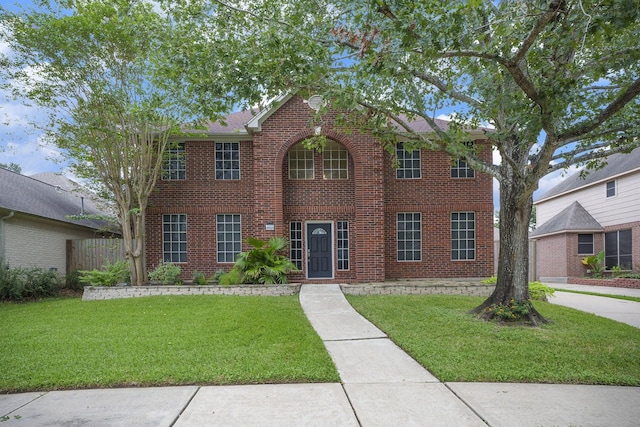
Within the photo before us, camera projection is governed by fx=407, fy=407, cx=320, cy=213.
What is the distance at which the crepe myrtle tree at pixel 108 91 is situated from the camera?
35.0 feet

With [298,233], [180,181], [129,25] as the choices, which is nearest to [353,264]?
[298,233]

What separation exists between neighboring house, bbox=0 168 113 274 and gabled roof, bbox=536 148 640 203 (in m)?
19.8

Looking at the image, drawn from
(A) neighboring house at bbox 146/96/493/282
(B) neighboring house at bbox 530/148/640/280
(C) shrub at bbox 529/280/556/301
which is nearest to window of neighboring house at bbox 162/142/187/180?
(A) neighboring house at bbox 146/96/493/282

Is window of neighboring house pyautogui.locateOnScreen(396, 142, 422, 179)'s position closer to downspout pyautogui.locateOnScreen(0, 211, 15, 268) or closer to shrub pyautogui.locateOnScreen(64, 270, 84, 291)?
shrub pyautogui.locateOnScreen(64, 270, 84, 291)

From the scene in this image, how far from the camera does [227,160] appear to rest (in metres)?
14.2

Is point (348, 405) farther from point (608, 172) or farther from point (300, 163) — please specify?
point (608, 172)

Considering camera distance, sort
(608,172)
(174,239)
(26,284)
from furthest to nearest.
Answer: (608,172) → (174,239) → (26,284)

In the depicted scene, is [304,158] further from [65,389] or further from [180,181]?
[65,389]

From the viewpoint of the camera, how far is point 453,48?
495 cm

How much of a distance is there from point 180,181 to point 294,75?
8291 mm

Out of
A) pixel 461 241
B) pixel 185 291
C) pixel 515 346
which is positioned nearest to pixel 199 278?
pixel 185 291

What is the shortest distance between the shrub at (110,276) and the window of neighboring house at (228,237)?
115 inches

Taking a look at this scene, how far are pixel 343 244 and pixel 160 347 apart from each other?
8690 millimetres

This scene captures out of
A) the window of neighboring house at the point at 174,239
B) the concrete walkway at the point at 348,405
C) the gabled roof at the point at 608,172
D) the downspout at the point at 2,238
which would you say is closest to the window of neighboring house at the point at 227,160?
the window of neighboring house at the point at 174,239
